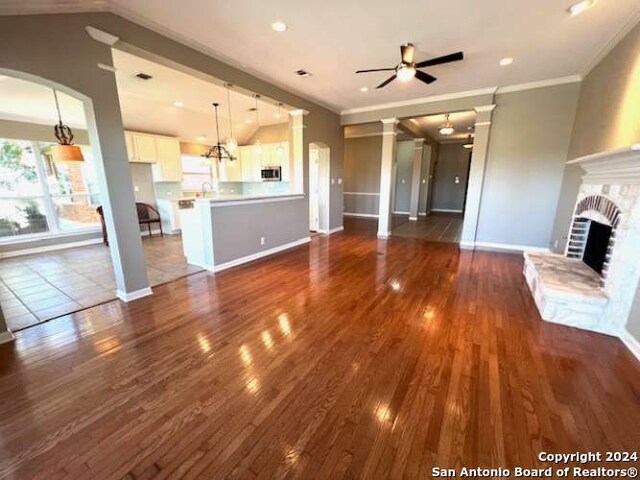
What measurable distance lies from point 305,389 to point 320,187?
5636mm

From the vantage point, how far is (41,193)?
5.29 meters

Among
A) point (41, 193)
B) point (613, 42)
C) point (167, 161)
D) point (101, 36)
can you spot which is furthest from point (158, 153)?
point (613, 42)

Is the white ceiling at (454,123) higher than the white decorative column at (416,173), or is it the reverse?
the white ceiling at (454,123)

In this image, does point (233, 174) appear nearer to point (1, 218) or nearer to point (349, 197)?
point (349, 197)

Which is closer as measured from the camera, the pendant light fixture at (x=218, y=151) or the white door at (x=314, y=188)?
the pendant light fixture at (x=218, y=151)

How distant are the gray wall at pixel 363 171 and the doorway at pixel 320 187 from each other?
9.19 ft

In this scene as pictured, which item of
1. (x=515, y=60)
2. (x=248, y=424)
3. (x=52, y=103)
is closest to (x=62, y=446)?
(x=248, y=424)

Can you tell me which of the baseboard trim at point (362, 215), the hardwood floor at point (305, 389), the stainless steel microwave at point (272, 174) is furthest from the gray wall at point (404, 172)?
the hardwood floor at point (305, 389)

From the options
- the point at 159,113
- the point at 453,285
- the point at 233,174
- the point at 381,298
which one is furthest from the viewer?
the point at 233,174

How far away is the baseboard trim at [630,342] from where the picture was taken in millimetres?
2150

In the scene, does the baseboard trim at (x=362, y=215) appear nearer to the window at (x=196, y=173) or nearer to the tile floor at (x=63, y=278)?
the window at (x=196, y=173)

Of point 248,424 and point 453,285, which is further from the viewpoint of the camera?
point 453,285

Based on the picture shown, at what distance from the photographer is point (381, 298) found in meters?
3.18

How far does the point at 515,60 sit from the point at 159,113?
670cm
